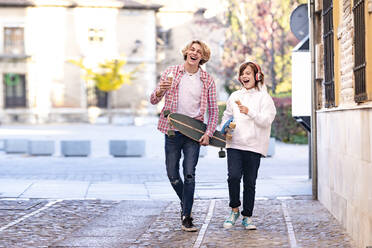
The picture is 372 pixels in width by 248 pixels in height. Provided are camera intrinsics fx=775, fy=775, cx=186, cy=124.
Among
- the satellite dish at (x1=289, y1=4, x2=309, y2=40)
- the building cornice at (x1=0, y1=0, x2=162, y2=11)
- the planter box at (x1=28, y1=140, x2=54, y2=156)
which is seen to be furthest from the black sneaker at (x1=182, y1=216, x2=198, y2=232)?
Answer: the building cornice at (x1=0, y1=0, x2=162, y2=11)

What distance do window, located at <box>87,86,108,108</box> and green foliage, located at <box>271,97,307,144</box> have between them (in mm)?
24250

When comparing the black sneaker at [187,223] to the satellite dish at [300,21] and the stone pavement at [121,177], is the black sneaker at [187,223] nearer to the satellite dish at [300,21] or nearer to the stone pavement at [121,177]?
the stone pavement at [121,177]

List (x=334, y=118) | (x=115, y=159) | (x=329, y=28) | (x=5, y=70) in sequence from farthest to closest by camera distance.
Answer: (x=5, y=70)
(x=115, y=159)
(x=329, y=28)
(x=334, y=118)

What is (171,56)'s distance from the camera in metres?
52.8

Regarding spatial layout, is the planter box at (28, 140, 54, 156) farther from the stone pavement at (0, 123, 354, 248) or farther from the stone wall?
the stone wall

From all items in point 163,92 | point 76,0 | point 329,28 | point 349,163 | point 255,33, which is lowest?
point 349,163

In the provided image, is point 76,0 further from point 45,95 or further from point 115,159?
point 115,159

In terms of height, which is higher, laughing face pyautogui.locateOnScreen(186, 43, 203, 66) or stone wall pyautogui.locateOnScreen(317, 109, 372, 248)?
laughing face pyautogui.locateOnScreen(186, 43, 203, 66)

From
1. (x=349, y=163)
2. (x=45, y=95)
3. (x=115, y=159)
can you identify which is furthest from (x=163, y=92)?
(x=45, y=95)

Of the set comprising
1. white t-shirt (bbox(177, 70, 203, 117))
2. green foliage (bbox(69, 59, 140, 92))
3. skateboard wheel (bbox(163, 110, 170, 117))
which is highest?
green foliage (bbox(69, 59, 140, 92))

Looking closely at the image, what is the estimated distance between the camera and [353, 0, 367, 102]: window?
20.8 feet

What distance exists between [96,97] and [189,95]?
140 feet

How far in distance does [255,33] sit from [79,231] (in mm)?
26811

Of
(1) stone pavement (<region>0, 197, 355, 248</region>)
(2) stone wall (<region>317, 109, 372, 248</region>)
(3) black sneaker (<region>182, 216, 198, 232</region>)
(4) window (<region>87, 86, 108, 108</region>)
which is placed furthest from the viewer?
(4) window (<region>87, 86, 108, 108</region>)
